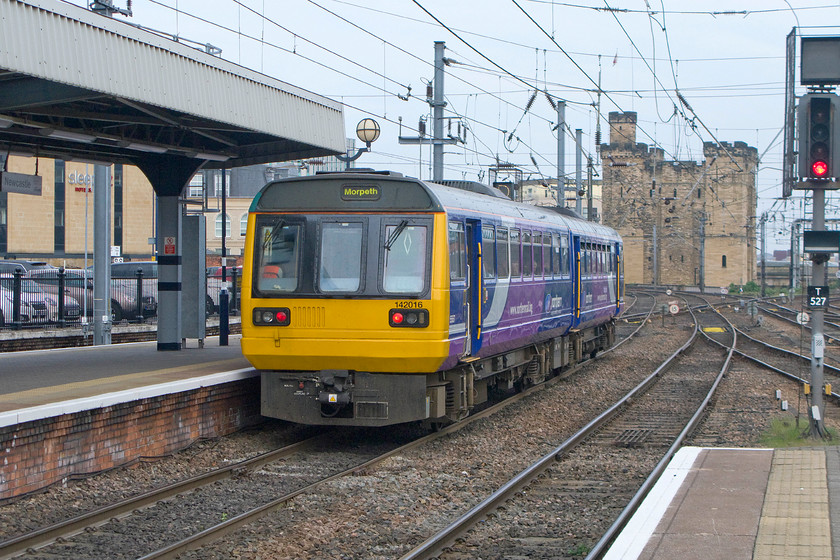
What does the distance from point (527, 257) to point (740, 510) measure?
8008 mm

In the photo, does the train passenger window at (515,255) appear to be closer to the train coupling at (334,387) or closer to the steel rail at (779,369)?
the train coupling at (334,387)

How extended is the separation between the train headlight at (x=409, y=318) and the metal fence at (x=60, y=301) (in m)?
11.2

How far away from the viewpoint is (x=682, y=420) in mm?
14727

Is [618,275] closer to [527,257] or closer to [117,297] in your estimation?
[527,257]

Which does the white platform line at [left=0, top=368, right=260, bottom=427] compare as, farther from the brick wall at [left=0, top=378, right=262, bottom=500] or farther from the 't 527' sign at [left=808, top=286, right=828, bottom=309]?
the 't 527' sign at [left=808, top=286, right=828, bottom=309]

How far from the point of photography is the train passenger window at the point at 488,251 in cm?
1317

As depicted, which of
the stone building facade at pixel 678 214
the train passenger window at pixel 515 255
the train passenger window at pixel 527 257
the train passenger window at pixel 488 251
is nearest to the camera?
the train passenger window at pixel 488 251

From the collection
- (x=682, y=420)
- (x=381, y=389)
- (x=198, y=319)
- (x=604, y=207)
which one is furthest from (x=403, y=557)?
(x=604, y=207)

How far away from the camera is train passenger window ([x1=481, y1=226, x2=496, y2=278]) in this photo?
1317 centimetres

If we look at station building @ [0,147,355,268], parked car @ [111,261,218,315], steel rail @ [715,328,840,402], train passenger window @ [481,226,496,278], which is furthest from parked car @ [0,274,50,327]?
station building @ [0,147,355,268]

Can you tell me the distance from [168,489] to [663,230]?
84.0m

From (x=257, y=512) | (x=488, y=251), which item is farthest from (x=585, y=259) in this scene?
(x=257, y=512)

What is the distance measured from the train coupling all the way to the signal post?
5464mm

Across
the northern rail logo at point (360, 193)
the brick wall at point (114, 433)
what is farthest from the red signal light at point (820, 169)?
the brick wall at point (114, 433)
